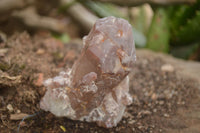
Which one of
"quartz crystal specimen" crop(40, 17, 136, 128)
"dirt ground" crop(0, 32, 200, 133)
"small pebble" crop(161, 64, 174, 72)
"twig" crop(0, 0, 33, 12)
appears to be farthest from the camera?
"twig" crop(0, 0, 33, 12)

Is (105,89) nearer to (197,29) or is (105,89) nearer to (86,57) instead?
(86,57)

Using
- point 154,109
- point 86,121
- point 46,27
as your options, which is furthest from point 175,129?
point 46,27

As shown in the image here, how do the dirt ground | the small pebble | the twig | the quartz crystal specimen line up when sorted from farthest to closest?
the twig
the small pebble
the dirt ground
the quartz crystal specimen

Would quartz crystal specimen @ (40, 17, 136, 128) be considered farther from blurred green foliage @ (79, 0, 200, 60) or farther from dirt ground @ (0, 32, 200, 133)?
blurred green foliage @ (79, 0, 200, 60)

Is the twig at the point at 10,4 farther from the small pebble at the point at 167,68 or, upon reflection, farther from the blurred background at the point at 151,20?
the small pebble at the point at 167,68

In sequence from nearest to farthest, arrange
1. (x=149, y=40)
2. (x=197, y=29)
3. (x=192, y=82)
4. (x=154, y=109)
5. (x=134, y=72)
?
(x=154, y=109) → (x=192, y=82) → (x=134, y=72) → (x=197, y=29) → (x=149, y=40)

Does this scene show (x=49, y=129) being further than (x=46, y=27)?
No

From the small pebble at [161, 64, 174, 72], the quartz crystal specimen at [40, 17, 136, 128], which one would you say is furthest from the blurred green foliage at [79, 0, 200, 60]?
the quartz crystal specimen at [40, 17, 136, 128]
